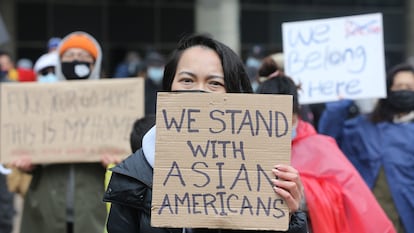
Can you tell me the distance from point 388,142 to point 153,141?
2.67 meters

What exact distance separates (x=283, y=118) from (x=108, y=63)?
1784cm

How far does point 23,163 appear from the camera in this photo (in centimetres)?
454

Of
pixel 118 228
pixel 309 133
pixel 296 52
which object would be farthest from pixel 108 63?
pixel 118 228

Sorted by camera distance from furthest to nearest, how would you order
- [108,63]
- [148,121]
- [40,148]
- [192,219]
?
1. [108,63]
2. [40,148]
3. [148,121]
4. [192,219]

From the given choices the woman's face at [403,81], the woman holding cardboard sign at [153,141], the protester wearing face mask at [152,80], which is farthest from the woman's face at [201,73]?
the protester wearing face mask at [152,80]

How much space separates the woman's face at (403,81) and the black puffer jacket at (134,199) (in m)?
2.87

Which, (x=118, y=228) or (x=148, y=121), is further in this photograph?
(x=148, y=121)

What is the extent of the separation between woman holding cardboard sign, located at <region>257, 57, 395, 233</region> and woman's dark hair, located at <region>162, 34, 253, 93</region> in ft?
3.80

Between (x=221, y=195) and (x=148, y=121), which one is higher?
(x=148, y=121)

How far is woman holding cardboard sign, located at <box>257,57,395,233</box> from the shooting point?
364 cm

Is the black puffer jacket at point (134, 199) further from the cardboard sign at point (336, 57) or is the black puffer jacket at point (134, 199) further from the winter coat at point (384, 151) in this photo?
the cardboard sign at point (336, 57)

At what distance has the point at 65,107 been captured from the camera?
473cm

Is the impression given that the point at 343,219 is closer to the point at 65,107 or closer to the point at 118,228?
the point at 118,228

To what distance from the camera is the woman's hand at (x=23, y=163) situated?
4543mm
